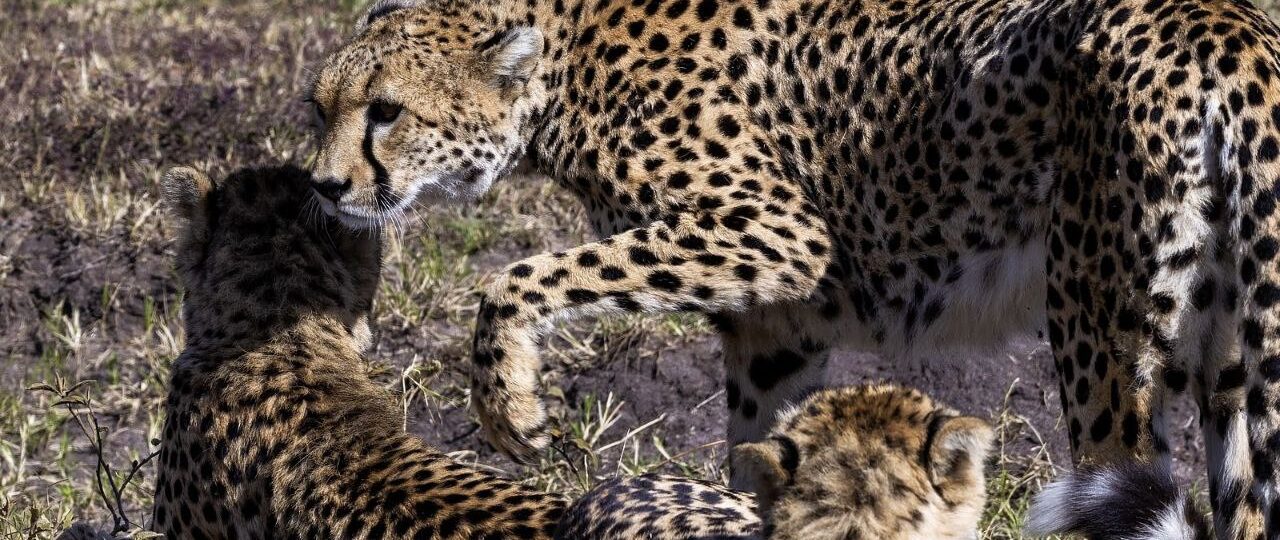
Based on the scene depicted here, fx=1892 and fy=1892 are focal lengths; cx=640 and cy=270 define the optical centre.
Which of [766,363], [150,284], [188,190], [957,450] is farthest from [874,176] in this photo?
[150,284]

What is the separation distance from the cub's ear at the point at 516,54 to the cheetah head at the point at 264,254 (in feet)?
1.62

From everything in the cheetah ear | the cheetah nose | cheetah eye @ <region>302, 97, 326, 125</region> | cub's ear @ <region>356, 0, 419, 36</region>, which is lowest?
the cheetah ear

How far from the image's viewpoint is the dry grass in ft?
16.0

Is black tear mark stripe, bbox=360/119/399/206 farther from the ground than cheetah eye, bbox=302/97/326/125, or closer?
closer

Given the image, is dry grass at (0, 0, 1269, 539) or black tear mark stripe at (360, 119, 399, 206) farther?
dry grass at (0, 0, 1269, 539)

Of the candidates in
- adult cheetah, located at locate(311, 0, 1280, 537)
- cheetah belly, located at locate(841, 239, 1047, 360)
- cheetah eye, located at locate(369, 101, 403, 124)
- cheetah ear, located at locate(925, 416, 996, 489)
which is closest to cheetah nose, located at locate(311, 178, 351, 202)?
adult cheetah, located at locate(311, 0, 1280, 537)

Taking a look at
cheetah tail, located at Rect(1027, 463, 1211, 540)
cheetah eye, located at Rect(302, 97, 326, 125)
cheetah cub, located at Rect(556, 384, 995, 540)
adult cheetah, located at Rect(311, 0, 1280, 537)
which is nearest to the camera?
cheetah cub, located at Rect(556, 384, 995, 540)

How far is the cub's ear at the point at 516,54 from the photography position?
14.5ft

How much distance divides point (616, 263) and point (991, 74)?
35.5 inches

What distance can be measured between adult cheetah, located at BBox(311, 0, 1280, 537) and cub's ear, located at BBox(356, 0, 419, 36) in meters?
0.10

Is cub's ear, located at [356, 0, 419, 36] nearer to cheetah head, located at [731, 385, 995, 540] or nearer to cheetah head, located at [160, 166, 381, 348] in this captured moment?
cheetah head, located at [160, 166, 381, 348]

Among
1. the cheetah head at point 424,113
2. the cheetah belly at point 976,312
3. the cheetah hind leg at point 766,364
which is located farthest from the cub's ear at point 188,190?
the cheetah belly at point 976,312

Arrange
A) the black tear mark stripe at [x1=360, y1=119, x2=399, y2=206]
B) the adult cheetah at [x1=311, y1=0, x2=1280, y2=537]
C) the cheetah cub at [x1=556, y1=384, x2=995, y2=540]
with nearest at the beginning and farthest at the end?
the cheetah cub at [x1=556, y1=384, x2=995, y2=540]
the adult cheetah at [x1=311, y1=0, x2=1280, y2=537]
the black tear mark stripe at [x1=360, y1=119, x2=399, y2=206]

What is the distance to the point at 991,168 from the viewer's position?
12.6 feet
